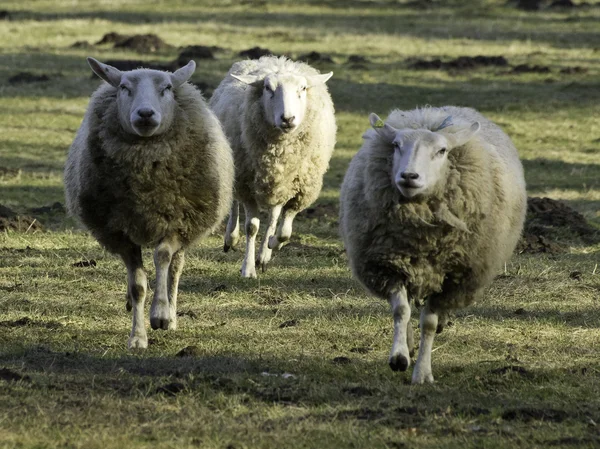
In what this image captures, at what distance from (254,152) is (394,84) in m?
14.0

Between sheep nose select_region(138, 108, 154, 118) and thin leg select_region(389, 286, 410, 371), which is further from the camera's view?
sheep nose select_region(138, 108, 154, 118)

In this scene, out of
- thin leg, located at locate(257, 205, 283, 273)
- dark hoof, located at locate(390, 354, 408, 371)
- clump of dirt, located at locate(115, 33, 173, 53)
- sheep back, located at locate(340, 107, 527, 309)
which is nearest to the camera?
dark hoof, located at locate(390, 354, 408, 371)

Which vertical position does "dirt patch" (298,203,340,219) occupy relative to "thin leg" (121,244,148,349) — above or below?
below

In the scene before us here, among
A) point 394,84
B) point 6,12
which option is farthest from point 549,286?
point 6,12

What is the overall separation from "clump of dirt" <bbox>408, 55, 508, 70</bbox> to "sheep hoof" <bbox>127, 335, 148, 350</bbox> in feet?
64.0

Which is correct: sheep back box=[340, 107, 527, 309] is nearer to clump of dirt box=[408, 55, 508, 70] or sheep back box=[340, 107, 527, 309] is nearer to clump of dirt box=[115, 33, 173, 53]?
clump of dirt box=[408, 55, 508, 70]

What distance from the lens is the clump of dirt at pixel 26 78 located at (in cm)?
2458

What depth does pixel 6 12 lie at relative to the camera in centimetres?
3353

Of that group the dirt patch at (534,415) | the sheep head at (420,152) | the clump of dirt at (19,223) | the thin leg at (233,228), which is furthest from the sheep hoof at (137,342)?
the clump of dirt at (19,223)

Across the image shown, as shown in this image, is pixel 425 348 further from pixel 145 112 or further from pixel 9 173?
pixel 9 173

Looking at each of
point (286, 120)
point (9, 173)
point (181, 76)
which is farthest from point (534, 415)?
point (9, 173)

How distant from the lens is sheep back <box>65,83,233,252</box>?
8438 mm

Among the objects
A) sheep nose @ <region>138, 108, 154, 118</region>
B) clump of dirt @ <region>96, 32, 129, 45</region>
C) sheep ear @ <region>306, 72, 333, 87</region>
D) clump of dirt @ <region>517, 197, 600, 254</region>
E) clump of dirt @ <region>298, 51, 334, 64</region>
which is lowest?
clump of dirt @ <region>96, 32, 129, 45</region>

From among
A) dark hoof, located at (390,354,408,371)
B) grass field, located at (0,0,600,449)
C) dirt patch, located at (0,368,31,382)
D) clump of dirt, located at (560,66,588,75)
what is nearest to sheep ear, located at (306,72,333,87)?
grass field, located at (0,0,600,449)
